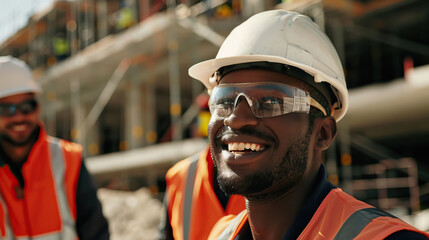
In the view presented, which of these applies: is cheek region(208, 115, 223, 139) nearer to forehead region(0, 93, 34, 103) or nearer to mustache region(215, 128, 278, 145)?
mustache region(215, 128, 278, 145)

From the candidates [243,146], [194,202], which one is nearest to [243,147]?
[243,146]

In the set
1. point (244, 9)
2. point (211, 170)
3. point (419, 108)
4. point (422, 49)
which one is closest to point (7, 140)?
point (211, 170)

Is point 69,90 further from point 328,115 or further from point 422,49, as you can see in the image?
point 328,115

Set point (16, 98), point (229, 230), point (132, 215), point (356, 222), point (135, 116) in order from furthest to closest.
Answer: point (135, 116) → point (132, 215) → point (16, 98) → point (229, 230) → point (356, 222)

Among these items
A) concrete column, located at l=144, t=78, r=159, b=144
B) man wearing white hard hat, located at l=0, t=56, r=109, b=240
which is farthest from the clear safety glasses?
concrete column, located at l=144, t=78, r=159, b=144

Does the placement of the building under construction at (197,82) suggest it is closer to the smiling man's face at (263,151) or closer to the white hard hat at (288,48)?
the white hard hat at (288,48)

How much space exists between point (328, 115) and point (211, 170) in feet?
2.80

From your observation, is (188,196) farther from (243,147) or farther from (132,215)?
(132,215)

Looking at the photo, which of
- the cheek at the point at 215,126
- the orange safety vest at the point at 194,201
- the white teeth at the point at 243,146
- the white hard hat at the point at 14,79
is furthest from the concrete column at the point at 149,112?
the white teeth at the point at 243,146

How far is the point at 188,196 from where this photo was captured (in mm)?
2336

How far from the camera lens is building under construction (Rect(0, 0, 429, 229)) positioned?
345 inches

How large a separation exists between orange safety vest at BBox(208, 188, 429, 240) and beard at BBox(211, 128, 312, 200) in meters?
0.12

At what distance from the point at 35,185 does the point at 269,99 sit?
85.5 inches

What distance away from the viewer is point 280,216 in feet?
4.96
